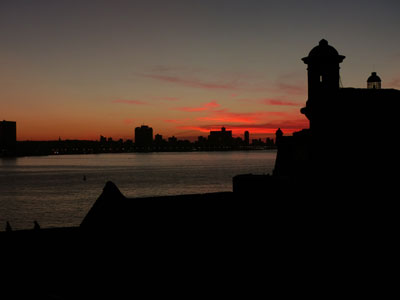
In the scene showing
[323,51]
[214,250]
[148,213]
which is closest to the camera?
[214,250]

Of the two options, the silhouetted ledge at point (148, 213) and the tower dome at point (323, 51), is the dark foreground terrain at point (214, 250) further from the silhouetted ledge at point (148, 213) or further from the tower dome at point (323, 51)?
the tower dome at point (323, 51)

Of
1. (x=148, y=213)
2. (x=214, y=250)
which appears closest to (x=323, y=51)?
(x=214, y=250)

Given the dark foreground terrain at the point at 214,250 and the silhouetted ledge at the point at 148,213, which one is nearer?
the dark foreground terrain at the point at 214,250

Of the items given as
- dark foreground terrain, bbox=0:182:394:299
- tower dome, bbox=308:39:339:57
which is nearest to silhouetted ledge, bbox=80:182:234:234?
dark foreground terrain, bbox=0:182:394:299

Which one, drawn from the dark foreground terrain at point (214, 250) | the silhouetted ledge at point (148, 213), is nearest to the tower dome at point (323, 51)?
the dark foreground terrain at point (214, 250)

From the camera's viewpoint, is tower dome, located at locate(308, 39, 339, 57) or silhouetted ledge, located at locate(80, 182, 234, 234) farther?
tower dome, located at locate(308, 39, 339, 57)

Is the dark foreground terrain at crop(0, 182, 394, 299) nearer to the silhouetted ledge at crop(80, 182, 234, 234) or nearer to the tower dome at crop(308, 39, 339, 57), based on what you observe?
the silhouetted ledge at crop(80, 182, 234, 234)

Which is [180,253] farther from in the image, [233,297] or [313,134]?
[313,134]

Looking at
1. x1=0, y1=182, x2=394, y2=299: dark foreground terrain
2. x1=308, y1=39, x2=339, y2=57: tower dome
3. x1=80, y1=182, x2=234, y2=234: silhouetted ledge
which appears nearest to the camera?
x1=0, y1=182, x2=394, y2=299: dark foreground terrain

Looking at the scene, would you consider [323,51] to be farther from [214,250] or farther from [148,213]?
[148,213]

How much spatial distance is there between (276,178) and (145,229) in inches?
244

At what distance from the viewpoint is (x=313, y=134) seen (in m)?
18.0

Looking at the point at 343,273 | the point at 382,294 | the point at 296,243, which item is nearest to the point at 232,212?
the point at 296,243

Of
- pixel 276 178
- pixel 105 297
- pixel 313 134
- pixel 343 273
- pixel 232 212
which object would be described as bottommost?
pixel 105 297
